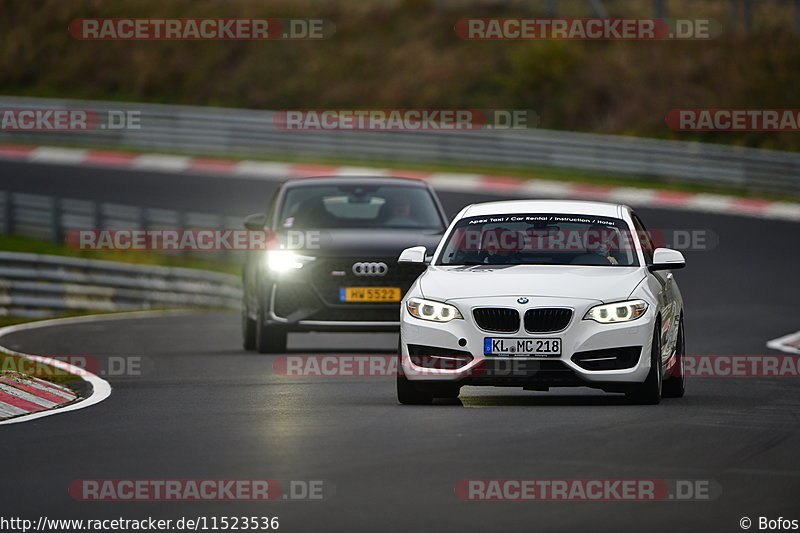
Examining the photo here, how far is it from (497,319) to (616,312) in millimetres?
799

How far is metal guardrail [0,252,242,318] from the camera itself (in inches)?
989

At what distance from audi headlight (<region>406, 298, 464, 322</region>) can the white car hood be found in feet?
0.17

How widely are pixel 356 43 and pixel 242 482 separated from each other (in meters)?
47.5

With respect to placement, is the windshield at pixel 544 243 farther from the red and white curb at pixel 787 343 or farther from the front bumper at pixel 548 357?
the red and white curb at pixel 787 343

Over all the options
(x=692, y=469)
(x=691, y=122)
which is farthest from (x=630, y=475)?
(x=691, y=122)

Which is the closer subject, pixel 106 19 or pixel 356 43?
pixel 356 43

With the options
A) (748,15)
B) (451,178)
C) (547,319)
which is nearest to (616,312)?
(547,319)

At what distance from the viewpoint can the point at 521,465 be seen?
912 cm

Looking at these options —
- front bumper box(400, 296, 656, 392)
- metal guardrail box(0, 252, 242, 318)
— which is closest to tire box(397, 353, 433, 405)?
front bumper box(400, 296, 656, 392)

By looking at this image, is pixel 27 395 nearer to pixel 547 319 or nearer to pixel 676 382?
pixel 547 319

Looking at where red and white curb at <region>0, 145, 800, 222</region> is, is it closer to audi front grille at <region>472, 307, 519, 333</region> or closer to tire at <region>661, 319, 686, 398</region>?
tire at <region>661, 319, 686, 398</region>

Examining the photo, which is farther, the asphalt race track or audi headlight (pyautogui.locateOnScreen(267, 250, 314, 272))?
audi headlight (pyautogui.locateOnScreen(267, 250, 314, 272))

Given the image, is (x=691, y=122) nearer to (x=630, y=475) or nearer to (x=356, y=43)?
(x=356, y=43)

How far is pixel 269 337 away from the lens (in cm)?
1708
